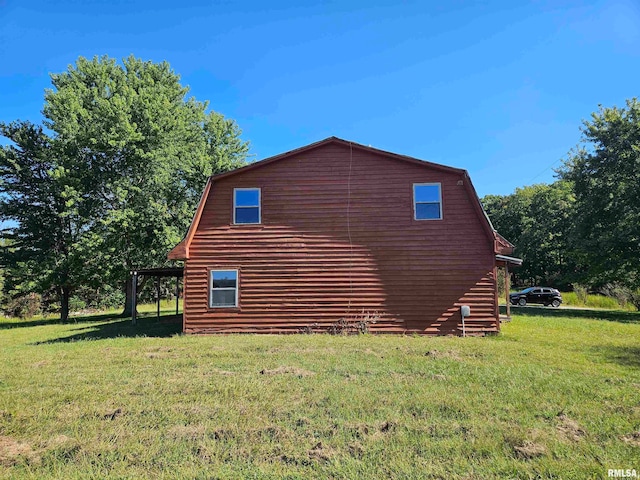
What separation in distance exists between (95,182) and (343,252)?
1491 cm

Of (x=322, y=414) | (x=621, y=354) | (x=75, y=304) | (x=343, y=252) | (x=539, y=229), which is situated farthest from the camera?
(x=539, y=229)

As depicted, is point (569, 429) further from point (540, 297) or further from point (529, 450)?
point (540, 297)

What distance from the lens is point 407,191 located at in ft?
39.8

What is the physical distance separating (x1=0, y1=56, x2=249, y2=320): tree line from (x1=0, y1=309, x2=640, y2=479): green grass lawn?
12043mm

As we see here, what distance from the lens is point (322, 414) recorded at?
14.7 ft

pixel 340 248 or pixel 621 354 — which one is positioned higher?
pixel 340 248

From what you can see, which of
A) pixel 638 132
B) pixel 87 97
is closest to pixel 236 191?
pixel 87 97

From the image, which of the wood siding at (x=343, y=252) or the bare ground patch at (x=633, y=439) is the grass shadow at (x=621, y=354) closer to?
the wood siding at (x=343, y=252)

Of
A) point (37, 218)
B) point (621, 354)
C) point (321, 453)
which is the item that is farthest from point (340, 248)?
point (37, 218)

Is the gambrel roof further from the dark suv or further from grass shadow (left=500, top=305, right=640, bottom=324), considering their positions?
the dark suv

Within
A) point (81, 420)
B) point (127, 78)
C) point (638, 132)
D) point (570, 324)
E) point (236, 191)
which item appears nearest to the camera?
point (81, 420)

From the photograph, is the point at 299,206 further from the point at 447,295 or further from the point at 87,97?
the point at 87,97

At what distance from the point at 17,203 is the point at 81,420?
21.3 m

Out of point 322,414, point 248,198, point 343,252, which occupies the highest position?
point 248,198
